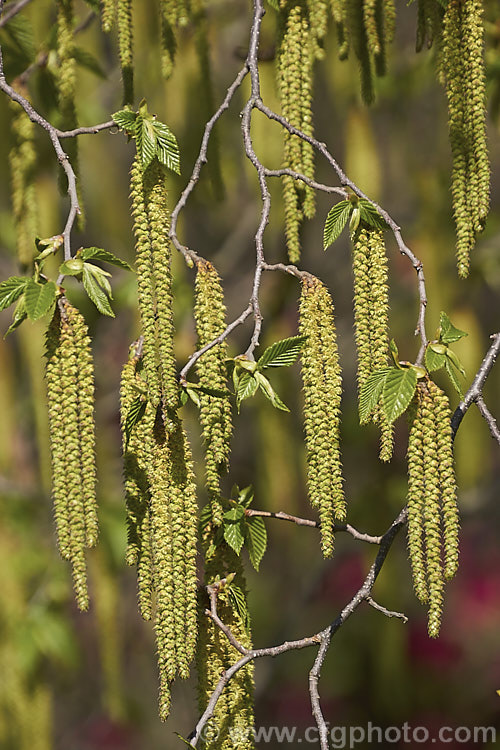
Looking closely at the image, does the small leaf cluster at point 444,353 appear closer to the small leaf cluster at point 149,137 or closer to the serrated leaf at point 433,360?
the serrated leaf at point 433,360

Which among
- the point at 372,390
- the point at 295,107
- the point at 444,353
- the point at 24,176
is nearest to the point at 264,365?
the point at 372,390

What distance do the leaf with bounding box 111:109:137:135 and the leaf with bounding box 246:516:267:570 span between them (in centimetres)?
72

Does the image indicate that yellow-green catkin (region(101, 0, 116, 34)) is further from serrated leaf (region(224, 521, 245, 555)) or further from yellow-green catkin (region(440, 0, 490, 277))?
serrated leaf (region(224, 521, 245, 555))

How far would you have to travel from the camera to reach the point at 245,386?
4.66 ft

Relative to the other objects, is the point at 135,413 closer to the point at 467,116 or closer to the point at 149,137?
the point at 149,137

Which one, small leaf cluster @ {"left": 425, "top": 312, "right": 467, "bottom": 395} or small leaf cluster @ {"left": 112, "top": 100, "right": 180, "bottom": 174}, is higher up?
small leaf cluster @ {"left": 112, "top": 100, "right": 180, "bottom": 174}

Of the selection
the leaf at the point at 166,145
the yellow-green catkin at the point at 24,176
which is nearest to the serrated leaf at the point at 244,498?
the leaf at the point at 166,145

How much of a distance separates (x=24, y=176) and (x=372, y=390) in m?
1.16

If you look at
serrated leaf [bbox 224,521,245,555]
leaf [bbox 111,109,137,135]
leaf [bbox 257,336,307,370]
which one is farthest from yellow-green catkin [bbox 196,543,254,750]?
leaf [bbox 111,109,137,135]

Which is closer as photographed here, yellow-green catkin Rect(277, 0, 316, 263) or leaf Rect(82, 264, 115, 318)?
leaf Rect(82, 264, 115, 318)

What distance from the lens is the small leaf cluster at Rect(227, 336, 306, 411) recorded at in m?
1.41

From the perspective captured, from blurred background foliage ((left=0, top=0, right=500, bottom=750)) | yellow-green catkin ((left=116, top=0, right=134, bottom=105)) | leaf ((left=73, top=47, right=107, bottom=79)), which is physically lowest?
blurred background foliage ((left=0, top=0, right=500, bottom=750))

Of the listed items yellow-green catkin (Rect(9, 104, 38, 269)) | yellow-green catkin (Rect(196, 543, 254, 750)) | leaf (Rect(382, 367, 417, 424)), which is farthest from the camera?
yellow-green catkin (Rect(9, 104, 38, 269))

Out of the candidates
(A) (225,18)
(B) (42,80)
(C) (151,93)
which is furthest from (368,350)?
(A) (225,18)
